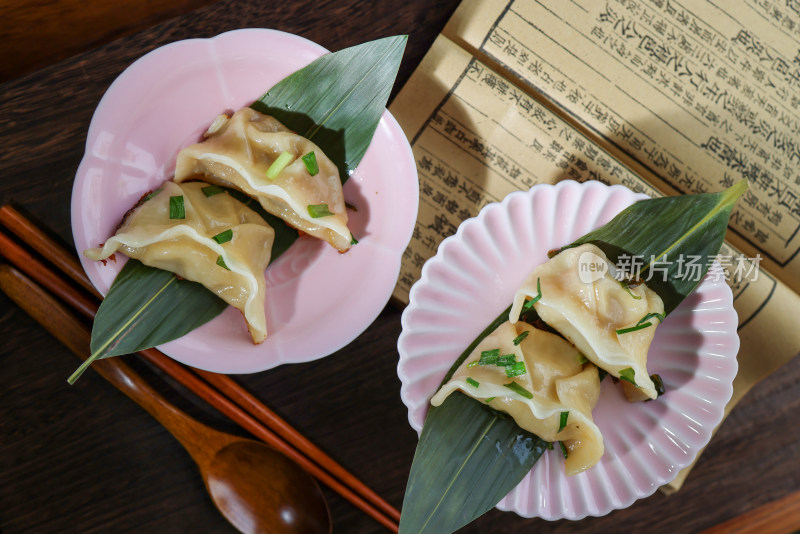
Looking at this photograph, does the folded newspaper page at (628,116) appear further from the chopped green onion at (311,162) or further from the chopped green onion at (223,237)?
the chopped green onion at (223,237)

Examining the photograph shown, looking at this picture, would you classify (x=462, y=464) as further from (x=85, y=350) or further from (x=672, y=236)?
(x=85, y=350)

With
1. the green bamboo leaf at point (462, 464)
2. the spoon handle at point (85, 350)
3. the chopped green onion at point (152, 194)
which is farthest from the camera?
the spoon handle at point (85, 350)

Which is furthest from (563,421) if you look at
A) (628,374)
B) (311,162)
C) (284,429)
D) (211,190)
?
(211,190)

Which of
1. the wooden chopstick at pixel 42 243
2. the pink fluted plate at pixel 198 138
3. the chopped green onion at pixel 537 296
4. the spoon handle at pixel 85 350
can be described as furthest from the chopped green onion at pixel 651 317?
the wooden chopstick at pixel 42 243

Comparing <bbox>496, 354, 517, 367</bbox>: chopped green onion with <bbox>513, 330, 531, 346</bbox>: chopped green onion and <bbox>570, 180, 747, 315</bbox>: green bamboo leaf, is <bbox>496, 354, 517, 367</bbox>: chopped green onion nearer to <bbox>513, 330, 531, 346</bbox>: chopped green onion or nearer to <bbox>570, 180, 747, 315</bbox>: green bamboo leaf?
<bbox>513, 330, 531, 346</bbox>: chopped green onion

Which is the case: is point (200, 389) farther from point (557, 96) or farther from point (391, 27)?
point (557, 96)

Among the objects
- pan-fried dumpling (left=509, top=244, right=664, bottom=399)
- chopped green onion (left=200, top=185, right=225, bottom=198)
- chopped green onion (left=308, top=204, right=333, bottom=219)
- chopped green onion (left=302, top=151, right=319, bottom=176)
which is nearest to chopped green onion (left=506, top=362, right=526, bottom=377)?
pan-fried dumpling (left=509, top=244, right=664, bottom=399)
